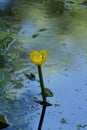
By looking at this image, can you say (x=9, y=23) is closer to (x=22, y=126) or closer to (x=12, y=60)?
(x=12, y=60)

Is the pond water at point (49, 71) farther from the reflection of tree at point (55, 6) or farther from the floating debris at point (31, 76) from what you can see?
the reflection of tree at point (55, 6)

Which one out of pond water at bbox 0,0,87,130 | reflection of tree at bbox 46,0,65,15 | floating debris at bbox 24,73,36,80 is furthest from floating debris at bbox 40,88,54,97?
reflection of tree at bbox 46,0,65,15

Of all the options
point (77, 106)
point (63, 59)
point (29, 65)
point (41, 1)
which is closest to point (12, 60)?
point (29, 65)

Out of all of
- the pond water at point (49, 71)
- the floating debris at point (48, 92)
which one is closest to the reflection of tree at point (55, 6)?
the pond water at point (49, 71)

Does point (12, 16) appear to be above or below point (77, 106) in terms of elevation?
below

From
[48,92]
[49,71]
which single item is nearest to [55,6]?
[49,71]

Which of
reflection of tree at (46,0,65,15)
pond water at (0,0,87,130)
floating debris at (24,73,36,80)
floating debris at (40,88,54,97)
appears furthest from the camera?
reflection of tree at (46,0,65,15)

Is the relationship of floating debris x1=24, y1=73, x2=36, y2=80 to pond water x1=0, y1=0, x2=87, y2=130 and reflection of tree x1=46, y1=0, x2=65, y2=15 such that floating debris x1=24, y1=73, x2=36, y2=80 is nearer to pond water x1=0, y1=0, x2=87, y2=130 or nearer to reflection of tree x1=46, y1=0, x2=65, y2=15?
pond water x1=0, y1=0, x2=87, y2=130
